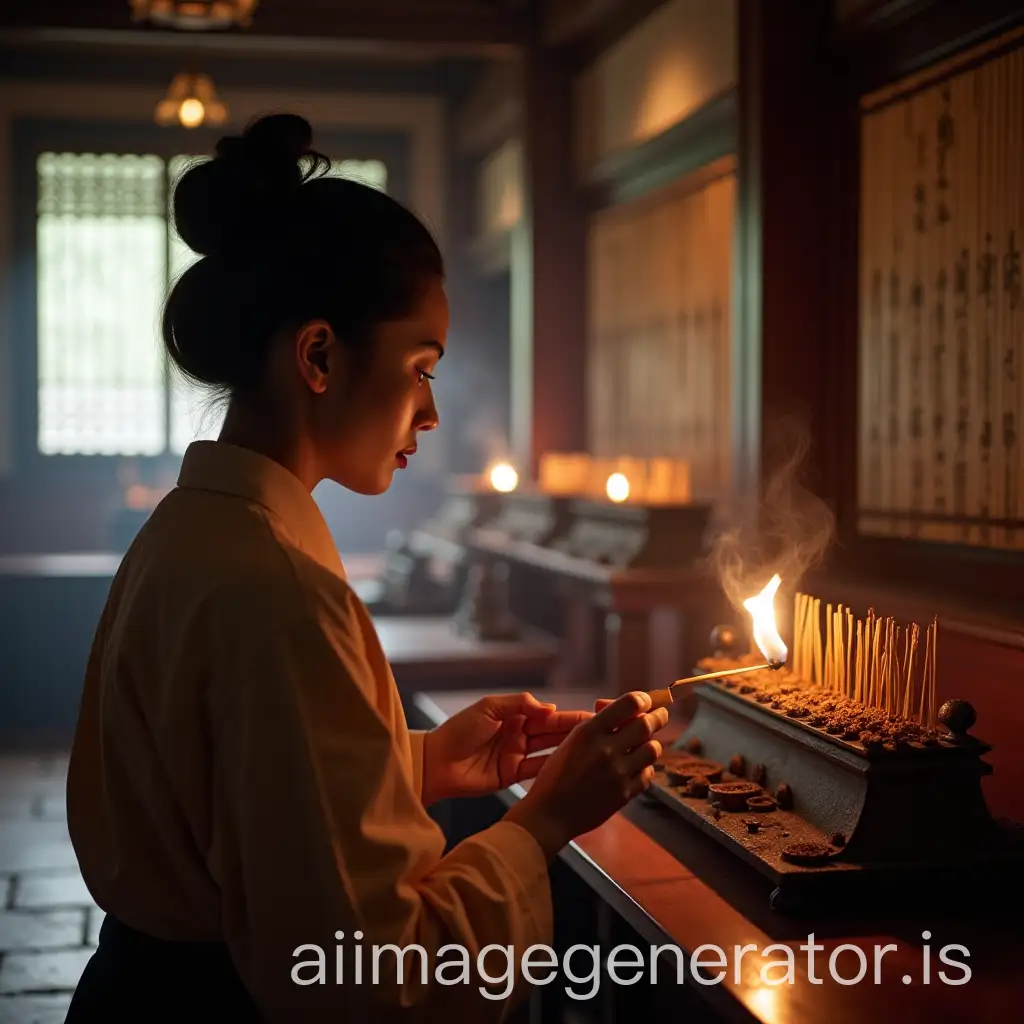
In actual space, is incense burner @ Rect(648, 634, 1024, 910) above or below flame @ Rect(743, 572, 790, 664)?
below

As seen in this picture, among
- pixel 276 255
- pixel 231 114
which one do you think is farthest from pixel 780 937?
pixel 231 114

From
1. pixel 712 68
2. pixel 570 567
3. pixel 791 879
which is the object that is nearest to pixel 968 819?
pixel 791 879

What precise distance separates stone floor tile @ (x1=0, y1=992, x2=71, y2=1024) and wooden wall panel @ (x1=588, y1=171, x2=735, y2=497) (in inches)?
98.5

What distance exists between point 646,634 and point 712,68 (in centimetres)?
164

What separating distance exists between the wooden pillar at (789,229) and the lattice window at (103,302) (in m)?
5.83

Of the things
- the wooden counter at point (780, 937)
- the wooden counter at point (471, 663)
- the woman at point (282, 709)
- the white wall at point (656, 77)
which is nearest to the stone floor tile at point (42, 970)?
the wooden counter at point (471, 663)

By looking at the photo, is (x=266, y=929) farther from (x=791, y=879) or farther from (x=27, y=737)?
(x=27, y=737)

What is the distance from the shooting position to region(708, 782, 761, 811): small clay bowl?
6.88 feet

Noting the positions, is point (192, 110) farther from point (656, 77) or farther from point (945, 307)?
point (945, 307)

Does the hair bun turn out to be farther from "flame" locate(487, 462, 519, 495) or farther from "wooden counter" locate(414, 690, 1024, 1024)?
"flame" locate(487, 462, 519, 495)

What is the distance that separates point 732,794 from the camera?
2105 mm

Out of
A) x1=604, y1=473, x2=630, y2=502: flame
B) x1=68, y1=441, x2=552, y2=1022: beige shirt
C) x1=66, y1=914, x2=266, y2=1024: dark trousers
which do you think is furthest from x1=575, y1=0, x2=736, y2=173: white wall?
x1=66, y1=914, x2=266, y2=1024: dark trousers

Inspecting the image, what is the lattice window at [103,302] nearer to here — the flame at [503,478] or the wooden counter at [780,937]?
the flame at [503,478]

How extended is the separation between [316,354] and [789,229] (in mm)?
2022
